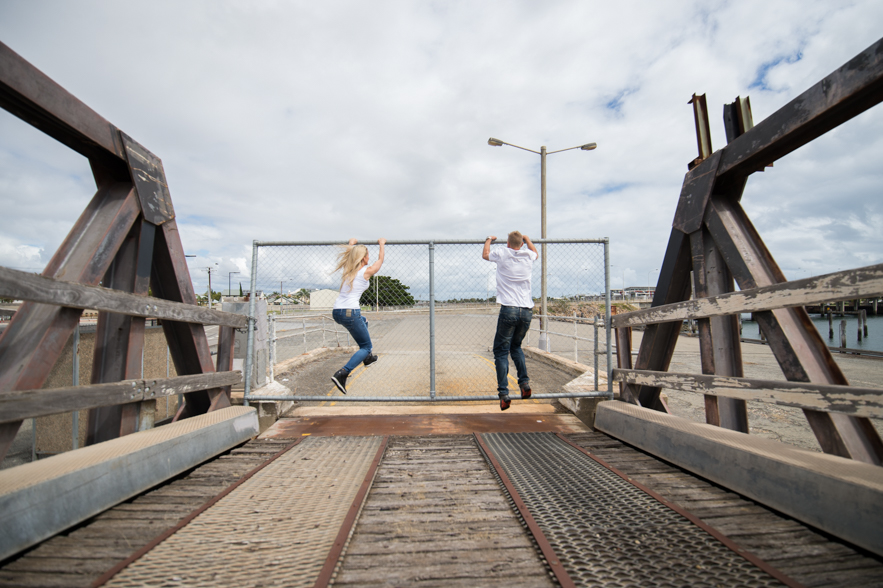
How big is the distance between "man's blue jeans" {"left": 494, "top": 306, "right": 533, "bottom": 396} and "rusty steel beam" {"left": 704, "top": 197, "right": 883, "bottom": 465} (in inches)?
77.4

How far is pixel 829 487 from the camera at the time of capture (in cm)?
214

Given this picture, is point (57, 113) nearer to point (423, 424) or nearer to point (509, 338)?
point (423, 424)

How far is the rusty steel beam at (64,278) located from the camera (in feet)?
8.03

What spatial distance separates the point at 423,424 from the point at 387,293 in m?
1.95

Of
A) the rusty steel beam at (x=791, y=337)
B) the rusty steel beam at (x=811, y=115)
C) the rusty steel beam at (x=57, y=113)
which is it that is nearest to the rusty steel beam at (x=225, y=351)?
the rusty steel beam at (x=57, y=113)

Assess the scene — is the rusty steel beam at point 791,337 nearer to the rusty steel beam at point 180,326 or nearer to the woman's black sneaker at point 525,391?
the woman's black sneaker at point 525,391

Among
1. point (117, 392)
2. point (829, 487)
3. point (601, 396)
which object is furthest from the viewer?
point (601, 396)

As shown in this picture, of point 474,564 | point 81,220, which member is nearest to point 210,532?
point 474,564

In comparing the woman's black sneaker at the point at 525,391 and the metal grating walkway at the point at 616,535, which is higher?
the woman's black sneaker at the point at 525,391

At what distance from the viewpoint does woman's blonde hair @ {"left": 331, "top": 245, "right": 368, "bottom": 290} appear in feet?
15.4

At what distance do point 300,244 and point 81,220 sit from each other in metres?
2.09

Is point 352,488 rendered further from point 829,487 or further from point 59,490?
point 829,487

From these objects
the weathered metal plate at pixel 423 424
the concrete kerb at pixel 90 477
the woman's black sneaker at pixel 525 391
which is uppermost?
the woman's black sneaker at pixel 525 391

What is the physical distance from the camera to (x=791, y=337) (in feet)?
8.90
